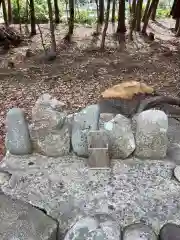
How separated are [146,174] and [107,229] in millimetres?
690

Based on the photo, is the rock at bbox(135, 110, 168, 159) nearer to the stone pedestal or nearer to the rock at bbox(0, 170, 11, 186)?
the stone pedestal

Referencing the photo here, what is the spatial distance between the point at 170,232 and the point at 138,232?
187mm

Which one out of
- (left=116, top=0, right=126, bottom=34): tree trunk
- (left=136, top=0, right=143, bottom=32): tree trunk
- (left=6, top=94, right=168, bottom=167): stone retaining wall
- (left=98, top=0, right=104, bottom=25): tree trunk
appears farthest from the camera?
(left=98, top=0, right=104, bottom=25): tree trunk

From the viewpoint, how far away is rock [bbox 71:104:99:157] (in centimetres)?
273

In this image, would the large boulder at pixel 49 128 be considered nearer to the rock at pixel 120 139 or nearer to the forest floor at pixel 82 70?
the rock at pixel 120 139

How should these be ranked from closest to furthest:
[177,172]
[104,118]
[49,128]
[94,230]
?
[94,230] < [177,172] < [49,128] < [104,118]

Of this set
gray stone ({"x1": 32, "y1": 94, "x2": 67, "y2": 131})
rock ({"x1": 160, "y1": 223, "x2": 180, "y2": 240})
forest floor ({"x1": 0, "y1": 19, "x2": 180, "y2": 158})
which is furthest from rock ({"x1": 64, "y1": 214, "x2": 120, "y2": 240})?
forest floor ({"x1": 0, "y1": 19, "x2": 180, "y2": 158})

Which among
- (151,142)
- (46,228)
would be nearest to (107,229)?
(46,228)

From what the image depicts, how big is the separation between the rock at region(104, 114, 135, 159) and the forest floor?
1.26 meters

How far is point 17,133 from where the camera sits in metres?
2.71

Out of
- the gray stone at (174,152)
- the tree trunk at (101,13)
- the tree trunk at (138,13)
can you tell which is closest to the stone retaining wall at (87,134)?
the gray stone at (174,152)

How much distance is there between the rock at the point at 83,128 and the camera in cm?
273

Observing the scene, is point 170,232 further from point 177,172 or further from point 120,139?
point 120,139

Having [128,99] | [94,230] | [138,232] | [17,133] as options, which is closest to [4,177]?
[17,133]
